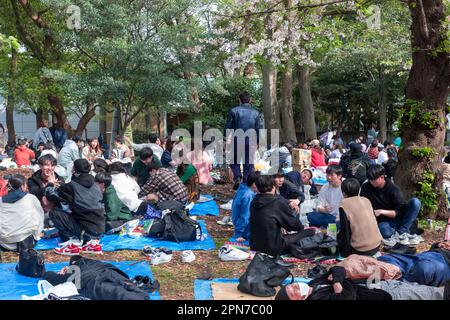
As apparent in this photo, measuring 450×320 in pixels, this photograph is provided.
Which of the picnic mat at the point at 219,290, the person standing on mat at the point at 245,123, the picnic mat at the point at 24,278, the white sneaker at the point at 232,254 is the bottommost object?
the picnic mat at the point at 219,290

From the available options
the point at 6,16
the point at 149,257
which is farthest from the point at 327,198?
the point at 6,16

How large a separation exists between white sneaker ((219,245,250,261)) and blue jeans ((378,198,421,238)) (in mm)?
1880

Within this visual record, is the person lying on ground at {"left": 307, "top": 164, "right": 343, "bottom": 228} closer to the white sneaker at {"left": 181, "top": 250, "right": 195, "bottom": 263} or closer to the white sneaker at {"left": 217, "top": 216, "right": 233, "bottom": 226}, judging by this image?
the white sneaker at {"left": 217, "top": 216, "right": 233, "bottom": 226}

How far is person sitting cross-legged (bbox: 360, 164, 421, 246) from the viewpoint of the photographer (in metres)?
7.04

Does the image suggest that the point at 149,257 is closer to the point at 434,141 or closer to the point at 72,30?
the point at 434,141

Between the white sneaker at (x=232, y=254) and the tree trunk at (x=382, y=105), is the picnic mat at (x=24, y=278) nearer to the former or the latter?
the white sneaker at (x=232, y=254)

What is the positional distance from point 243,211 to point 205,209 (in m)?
2.36

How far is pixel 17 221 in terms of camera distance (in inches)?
263

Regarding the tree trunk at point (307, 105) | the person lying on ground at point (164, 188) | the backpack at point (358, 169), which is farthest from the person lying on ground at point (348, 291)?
the tree trunk at point (307, 105)

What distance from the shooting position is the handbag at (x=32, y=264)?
5758mm

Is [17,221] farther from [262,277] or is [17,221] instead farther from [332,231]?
[332,231]

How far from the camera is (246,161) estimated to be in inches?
417

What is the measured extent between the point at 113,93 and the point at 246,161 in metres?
5.38

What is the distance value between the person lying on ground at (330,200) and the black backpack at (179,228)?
69.3 inches
